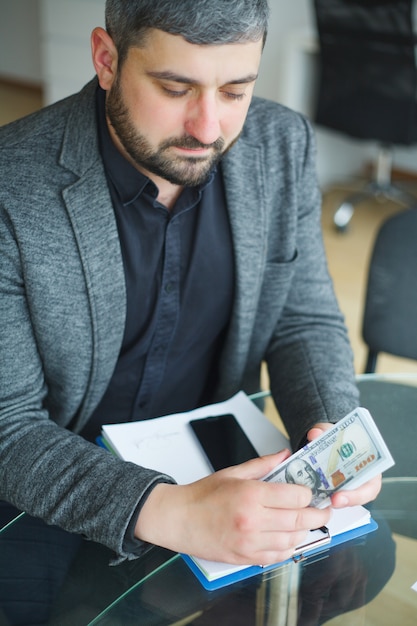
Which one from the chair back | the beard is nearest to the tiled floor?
the chair back

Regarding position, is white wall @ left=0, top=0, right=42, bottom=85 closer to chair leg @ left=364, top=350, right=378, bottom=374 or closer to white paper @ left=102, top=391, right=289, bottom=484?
chair leg @ left=364, top=350, right=378, bottom=374

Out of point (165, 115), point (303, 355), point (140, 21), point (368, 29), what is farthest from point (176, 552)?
point (368, 29)

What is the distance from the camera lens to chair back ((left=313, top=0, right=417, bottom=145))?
3.74 metres

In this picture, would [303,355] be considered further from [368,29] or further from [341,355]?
[368,29]

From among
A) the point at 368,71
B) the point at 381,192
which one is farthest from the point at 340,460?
the point at 381,192

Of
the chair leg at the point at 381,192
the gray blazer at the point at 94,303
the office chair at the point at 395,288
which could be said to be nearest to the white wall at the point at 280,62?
the chair leg at the point at 381,192

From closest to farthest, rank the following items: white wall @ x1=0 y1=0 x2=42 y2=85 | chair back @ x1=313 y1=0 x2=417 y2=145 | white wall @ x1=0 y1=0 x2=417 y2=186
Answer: chair back @ x1=313 y1=0 x2=417 y2=145 < white wall @ x1=0 y1=0 x2=417 y2=186 < white wall @ x1=0 y1=0 x2=42 y2=85

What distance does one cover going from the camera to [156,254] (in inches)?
54.4

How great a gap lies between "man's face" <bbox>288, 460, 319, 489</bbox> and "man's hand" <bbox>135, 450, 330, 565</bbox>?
0.6 inches

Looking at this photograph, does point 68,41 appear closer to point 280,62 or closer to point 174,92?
point 280,62

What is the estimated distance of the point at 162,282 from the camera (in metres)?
1.40

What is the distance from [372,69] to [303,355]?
280 centimetres

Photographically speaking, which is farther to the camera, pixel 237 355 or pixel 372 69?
pixel 372 69

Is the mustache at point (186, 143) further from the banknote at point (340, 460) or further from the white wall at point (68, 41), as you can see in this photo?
the white wall at point (68, 41)
